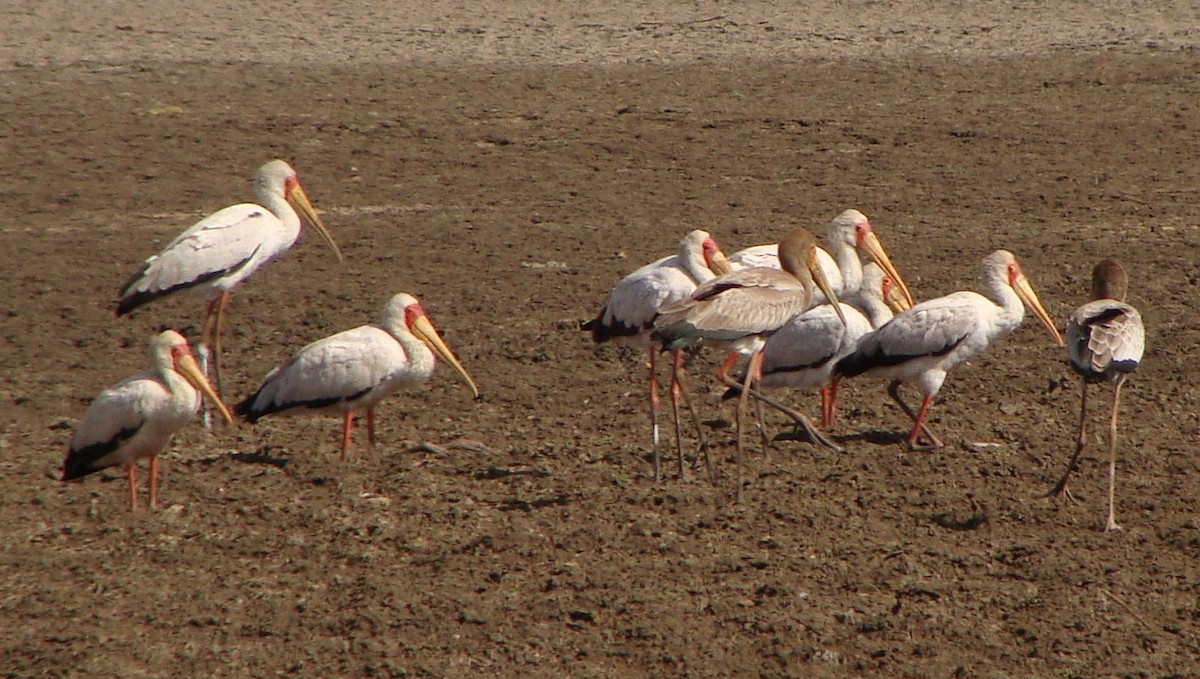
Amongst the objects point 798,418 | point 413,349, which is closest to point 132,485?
point 413,349

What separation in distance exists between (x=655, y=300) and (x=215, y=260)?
2.60m

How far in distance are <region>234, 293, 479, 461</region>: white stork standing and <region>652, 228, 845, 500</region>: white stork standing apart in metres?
1.08

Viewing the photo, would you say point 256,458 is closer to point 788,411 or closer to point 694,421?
point 694,421

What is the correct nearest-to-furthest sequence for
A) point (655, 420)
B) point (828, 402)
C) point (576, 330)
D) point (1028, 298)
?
point (655, 420) → point (828, 402) → point (1028, 298) → point (576, 330)

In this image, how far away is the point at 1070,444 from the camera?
26.4 feet

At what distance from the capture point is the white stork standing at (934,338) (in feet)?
26.7

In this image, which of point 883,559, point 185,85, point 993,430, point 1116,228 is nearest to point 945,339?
point 993,430

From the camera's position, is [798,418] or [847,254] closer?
[798,418]

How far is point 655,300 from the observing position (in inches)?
313

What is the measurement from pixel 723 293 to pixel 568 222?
4303 mm

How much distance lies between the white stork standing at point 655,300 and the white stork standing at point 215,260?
81.3 inches

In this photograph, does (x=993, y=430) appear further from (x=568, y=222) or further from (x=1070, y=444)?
(x=568, y=222)

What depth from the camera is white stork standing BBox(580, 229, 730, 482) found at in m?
7.94

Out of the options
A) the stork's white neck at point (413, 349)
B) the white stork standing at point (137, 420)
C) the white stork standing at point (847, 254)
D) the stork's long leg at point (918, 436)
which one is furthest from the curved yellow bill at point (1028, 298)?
the white stork standing at point (137, 420)
